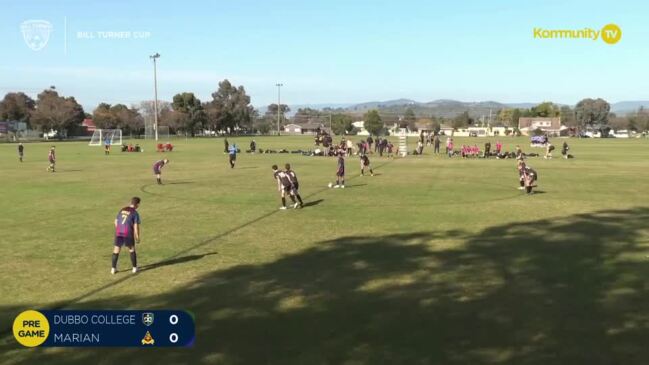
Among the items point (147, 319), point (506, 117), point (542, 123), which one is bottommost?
point (147, 319)

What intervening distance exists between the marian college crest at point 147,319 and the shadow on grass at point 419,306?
43 cm

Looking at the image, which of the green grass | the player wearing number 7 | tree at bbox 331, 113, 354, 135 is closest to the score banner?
the green grass

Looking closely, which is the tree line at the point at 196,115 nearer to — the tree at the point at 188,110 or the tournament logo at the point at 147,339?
the tree at the point at 188,110

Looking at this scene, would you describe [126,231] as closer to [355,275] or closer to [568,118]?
[355,275]

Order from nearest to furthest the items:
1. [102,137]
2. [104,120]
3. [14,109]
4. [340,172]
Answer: [340,172] < [102,137] < [14,109] < [104,120]

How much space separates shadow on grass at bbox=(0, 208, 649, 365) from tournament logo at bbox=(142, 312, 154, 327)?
433 mm

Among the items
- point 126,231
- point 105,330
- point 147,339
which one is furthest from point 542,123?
point 105,330

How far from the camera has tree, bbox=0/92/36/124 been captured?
10800cm

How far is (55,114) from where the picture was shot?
329 feet

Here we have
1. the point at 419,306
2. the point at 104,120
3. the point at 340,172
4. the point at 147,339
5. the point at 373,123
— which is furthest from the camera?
the point at 373,123

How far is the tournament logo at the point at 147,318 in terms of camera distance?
7.50 meters

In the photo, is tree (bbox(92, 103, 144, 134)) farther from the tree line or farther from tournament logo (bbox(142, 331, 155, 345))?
tournament logo (bbox(142, 331, 155, 345))

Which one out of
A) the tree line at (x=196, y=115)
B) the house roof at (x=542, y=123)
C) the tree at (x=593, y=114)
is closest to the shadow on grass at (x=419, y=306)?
the tree line at (x=196, y=115)

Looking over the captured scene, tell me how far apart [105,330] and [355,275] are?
5092 mm
